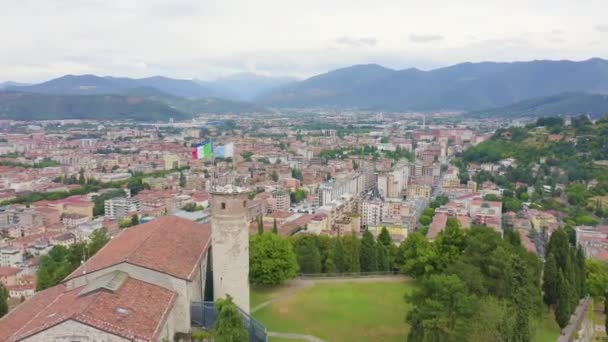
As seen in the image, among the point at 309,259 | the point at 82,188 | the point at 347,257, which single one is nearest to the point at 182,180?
the point at 82,188

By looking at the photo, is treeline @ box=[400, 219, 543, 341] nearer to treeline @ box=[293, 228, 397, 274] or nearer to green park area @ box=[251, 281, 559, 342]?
green park area @ box=[251, 281, 559, 342]

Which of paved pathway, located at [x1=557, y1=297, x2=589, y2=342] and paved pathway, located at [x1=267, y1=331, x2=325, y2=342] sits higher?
paved pathway, located at [x1=267, y1=331, x2=325, y2=342]

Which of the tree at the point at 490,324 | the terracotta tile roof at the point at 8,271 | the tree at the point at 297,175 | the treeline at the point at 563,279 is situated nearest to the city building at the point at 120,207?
the terracotta tile roof at the point at 8,271

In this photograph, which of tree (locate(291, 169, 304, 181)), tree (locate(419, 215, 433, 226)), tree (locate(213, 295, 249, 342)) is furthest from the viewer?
tree (locate(291, 169, 304, 181))

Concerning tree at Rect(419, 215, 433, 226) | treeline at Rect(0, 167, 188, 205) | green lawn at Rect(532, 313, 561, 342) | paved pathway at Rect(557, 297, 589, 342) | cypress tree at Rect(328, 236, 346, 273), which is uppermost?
cypress tree at Rect(328, 236, 346, 273)

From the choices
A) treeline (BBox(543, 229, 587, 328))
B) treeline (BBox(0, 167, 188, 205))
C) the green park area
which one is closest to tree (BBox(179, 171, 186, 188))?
treeline (BBox(0, 167, 188, 205))
